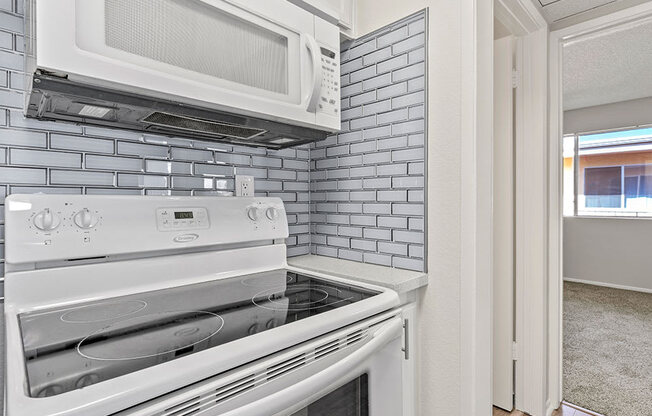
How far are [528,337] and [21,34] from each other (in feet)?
8.08

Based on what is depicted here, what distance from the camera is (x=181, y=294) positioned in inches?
41.8

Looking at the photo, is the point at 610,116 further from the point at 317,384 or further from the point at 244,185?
the point at 317,384

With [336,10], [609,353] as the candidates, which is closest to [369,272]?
[336,10]

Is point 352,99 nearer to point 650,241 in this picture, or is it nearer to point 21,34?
point 21,34

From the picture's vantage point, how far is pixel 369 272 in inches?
51.1

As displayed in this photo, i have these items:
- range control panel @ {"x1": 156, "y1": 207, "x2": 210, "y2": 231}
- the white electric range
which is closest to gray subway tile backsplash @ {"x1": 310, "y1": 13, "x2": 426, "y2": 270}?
the white electric range

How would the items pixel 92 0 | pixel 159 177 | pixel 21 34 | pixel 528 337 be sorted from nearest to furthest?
pixel 92 0
pixel 21 34
pixel 159 177
pixel 528 337

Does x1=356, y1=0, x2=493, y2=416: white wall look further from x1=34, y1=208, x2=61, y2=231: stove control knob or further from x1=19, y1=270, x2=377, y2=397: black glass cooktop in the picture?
x1=34, y1=208, x2=61, y2=231: stove control knob

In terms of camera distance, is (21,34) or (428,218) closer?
(21,34)

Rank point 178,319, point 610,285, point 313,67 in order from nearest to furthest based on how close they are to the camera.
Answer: point 178,319
point 313,67
point 610,285

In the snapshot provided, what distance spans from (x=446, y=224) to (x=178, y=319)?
2.93ft

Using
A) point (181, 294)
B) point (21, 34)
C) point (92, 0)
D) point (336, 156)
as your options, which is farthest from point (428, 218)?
point (21, 34)

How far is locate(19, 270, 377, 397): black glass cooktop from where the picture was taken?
1.95 feet

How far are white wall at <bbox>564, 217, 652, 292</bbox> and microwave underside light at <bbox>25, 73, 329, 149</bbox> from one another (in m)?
4.90
